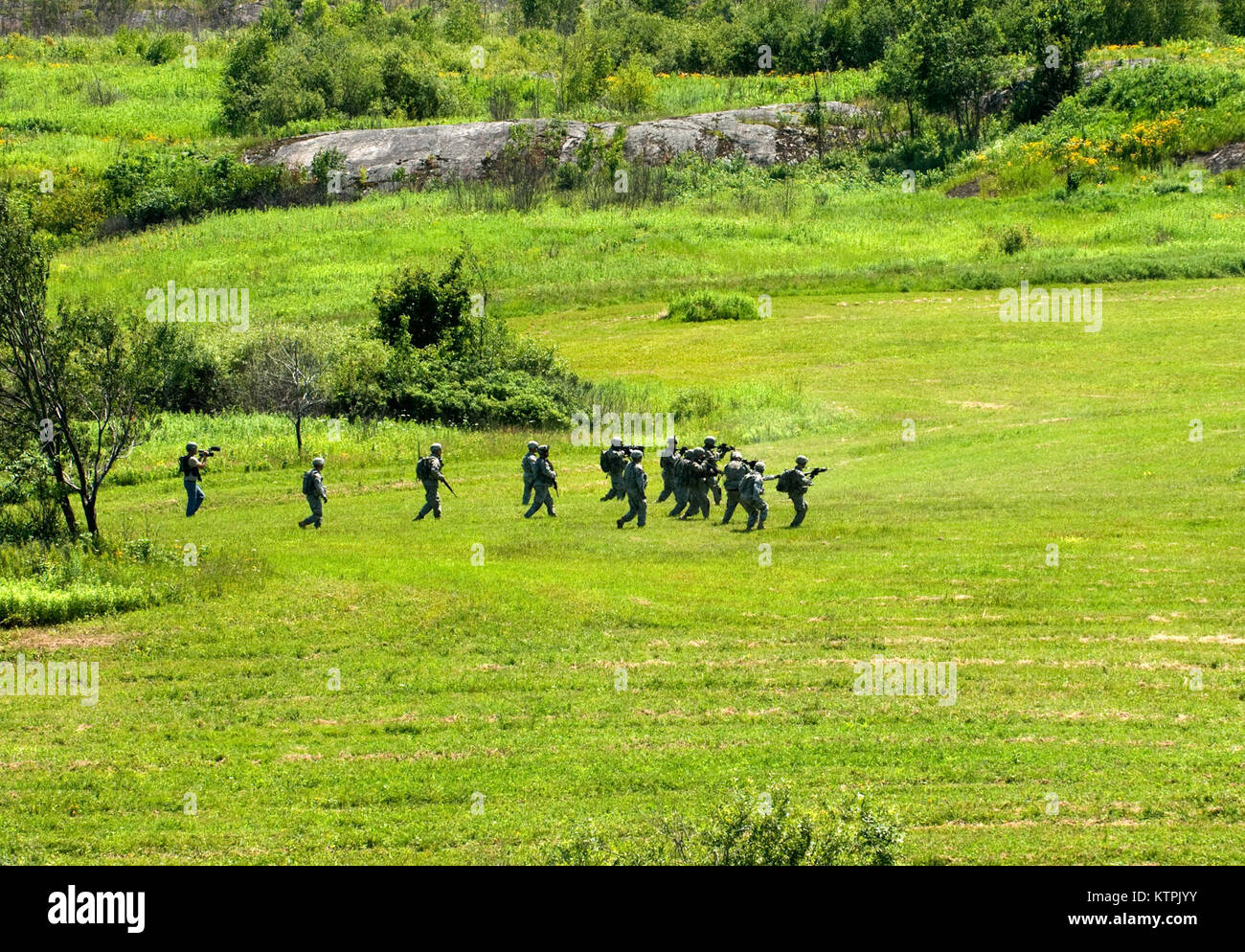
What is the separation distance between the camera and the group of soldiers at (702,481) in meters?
32.8

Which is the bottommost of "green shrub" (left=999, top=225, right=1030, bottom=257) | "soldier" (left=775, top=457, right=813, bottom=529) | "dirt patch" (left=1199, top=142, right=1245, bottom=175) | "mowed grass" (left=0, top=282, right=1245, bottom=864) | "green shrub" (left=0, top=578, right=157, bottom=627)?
"mowed grass" (left=0, top=282, right=1245, bottom=864)

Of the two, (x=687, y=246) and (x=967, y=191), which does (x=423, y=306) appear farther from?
(x=967, y=191)

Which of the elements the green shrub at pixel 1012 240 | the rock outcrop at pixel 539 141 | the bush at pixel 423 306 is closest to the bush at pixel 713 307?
the green shrub at pixel 1012 240

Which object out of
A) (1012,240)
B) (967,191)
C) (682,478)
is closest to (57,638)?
(682,478)

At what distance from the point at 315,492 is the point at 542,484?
5.65m

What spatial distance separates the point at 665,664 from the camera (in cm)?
2294

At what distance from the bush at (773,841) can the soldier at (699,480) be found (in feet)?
67.8

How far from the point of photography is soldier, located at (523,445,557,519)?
34.8 m

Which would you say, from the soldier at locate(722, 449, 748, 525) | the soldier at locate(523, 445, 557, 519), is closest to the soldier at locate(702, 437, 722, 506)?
the soldier at locate(722, 449, 748, 525)

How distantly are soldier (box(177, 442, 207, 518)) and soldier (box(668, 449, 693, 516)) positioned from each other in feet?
41.2

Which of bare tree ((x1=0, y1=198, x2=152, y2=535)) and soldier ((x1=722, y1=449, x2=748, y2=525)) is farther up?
bare tree ((x1=0, y1=198, x2=152, y2=535))

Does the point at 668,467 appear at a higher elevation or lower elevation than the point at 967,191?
lower

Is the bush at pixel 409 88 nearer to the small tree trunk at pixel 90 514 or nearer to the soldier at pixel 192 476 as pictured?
the soldier at pixel 192 476

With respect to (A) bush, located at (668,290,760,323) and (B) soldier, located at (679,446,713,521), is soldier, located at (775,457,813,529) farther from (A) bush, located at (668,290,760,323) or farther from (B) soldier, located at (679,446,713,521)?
(A) bush, located at (668,290,760,323)
